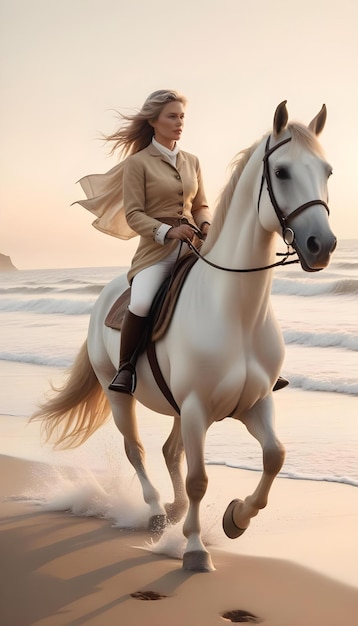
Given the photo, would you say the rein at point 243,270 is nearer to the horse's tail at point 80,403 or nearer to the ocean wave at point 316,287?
the horse's tail at point 80,403

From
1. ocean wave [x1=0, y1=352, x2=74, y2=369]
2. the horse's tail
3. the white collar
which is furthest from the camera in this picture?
ocean wave [x1=0, y1=352, x2=74, y2=369]

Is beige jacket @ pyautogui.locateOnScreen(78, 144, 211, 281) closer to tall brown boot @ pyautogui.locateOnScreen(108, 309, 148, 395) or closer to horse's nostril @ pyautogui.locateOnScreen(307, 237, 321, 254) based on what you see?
tall brown boot @ pyautogui.locateOnScreen(108, 309, 148, 395)

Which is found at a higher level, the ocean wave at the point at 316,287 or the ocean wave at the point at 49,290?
the ocean wave at the point at 316,287

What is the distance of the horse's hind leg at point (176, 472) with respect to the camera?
505 centimetres

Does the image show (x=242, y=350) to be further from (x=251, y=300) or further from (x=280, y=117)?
(x=280, y=117)

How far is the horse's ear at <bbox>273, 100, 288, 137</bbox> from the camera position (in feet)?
12.1

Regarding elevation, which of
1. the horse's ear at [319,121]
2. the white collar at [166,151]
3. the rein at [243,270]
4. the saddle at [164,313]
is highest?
the horse's ear at [319,121]

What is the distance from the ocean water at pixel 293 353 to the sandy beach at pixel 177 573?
985 millimetres

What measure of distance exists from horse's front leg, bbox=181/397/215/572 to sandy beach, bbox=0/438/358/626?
0.24ft

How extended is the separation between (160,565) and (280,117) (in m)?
1.87

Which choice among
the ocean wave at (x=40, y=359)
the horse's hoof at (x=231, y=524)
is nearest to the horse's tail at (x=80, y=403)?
the horse's hoof at (x=231, y=524)

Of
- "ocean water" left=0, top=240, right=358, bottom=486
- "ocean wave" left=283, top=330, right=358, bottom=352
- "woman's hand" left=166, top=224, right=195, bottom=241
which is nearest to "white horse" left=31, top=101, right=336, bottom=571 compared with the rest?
"woman's hand" left=166, top=224, right=195, bottom=241

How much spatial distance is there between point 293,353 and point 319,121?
9376mm

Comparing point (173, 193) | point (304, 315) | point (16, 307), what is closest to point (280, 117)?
point (173, 193)
